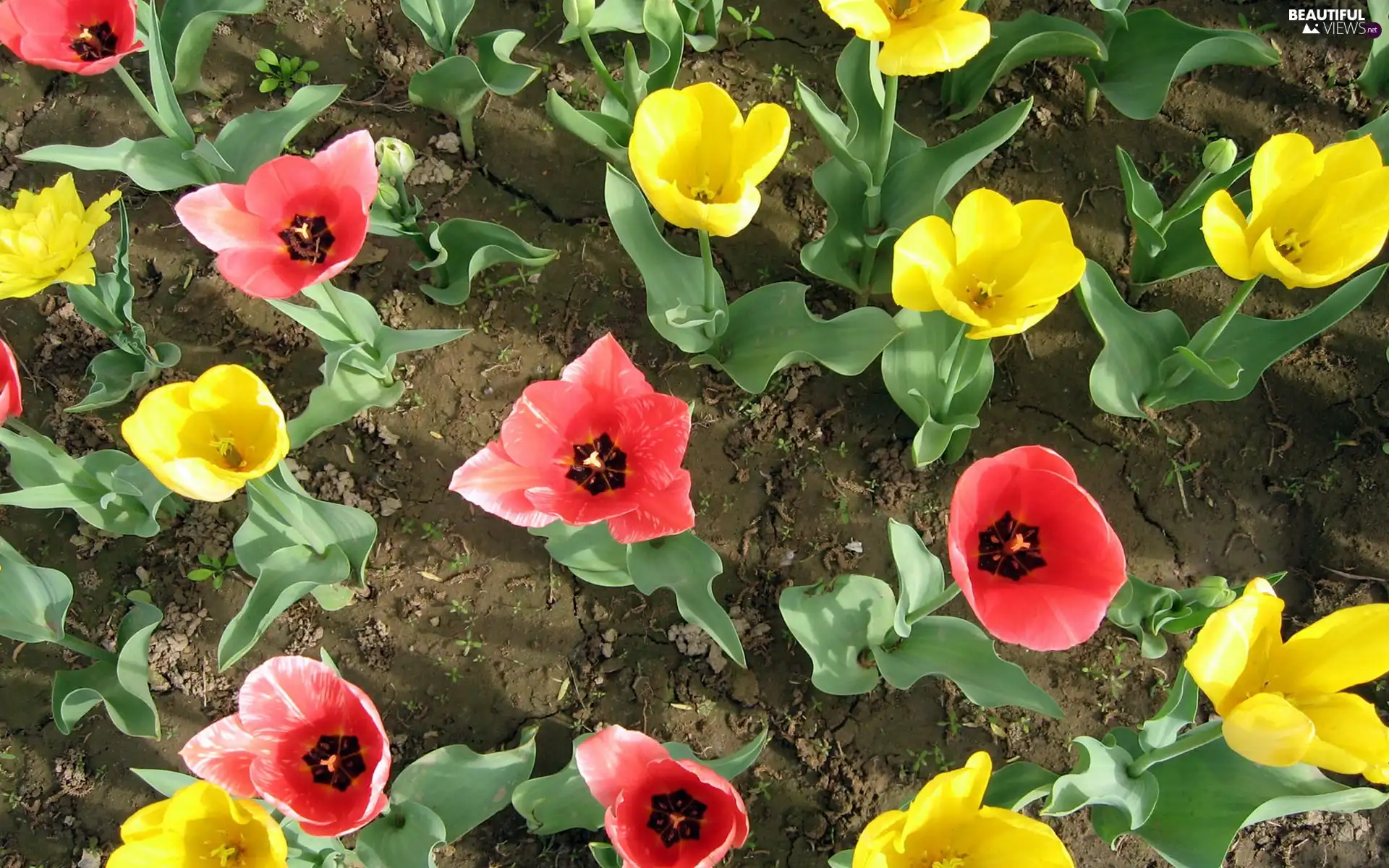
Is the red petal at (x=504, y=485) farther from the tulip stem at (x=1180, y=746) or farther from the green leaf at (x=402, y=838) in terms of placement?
the tulip stem at (x=1180, y=746)

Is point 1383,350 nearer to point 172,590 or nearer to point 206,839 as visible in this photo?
point 206,839

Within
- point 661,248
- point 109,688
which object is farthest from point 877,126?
point 109,688

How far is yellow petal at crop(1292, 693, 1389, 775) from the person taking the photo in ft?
4.79

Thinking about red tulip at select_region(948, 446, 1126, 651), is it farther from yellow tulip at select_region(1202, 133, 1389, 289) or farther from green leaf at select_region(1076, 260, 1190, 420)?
green leaf at select_region(1076, 260, 1190, 420)

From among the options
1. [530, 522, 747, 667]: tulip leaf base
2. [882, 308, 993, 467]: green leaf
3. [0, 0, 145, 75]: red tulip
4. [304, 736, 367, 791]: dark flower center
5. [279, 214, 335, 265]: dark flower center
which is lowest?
[304, 736, 367, 791]: dark flower center

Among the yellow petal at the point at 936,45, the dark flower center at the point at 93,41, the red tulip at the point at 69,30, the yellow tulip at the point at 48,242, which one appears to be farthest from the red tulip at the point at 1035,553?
the dark flower center at the point at 93,41

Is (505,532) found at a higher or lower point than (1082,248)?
lower

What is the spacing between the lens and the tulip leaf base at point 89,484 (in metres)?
2.22

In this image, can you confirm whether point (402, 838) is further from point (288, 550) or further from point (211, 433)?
point (211, 433)

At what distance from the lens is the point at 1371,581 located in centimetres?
258

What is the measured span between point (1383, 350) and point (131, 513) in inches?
128

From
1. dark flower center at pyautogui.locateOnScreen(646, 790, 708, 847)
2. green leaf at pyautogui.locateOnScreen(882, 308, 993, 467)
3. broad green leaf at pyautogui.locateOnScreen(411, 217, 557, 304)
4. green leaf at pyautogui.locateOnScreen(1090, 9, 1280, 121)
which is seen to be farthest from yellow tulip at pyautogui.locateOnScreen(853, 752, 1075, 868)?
green leaf at pyautogui.locateOnScreen(1090, 9, 1280, 121)

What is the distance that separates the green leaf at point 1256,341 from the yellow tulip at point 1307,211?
32cm

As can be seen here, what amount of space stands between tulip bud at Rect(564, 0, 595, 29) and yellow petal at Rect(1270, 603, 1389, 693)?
6.33 feet
